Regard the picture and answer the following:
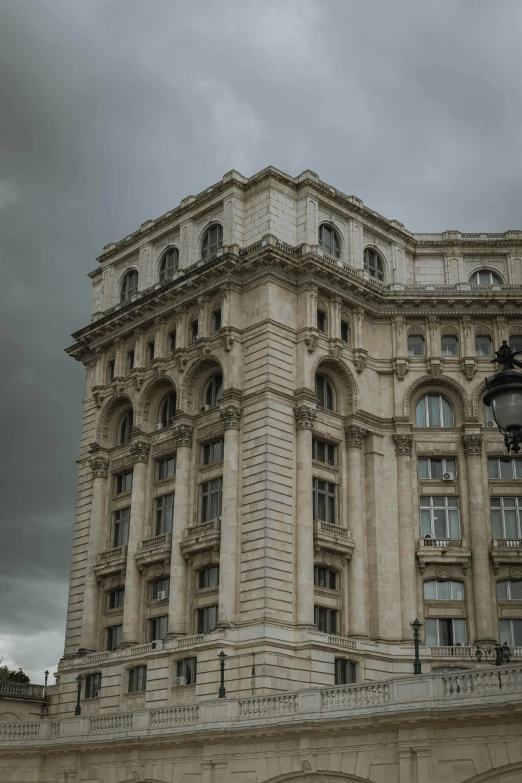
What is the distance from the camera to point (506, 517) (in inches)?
2309

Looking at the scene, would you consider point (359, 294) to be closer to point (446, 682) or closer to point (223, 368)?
point (223, 368)

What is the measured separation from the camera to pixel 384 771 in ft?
107

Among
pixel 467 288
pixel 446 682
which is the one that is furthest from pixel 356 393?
pixel 446 682

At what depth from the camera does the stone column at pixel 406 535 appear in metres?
55.8

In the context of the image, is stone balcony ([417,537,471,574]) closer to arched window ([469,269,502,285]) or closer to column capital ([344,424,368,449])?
column capital ([344,424,368,449])

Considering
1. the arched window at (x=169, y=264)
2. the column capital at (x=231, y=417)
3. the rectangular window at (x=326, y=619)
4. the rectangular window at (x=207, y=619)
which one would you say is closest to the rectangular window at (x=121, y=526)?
the rectangular window at (x=207, y=619)

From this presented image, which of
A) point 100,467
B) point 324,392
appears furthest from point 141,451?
point 324,392

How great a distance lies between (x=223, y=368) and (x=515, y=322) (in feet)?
64.0

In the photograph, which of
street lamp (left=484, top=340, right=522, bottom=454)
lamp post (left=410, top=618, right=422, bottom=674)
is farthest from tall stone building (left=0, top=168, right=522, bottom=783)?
street lamp (left=484, top=340, right=522, bottom=454)

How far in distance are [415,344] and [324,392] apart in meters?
8.05

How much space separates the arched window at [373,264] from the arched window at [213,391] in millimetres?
13188

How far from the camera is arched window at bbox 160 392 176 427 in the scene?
203 ft

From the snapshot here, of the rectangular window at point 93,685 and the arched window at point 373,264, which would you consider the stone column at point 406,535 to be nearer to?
the arched window at point 373,264

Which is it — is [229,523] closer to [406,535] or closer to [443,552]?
[406,535]
